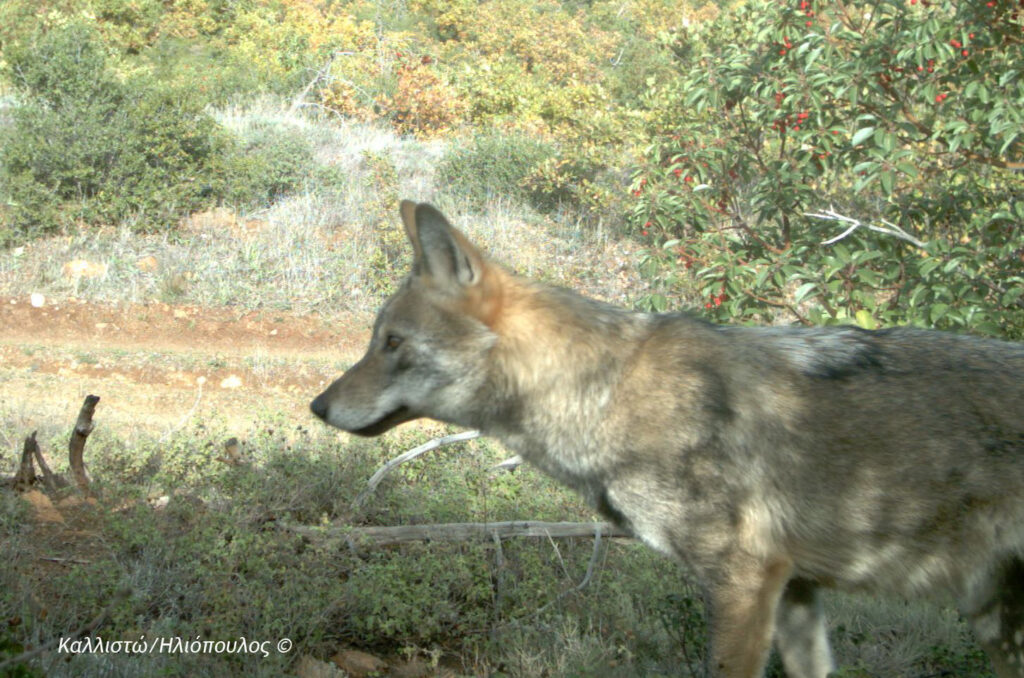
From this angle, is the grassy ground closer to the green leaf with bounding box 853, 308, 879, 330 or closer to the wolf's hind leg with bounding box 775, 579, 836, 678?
the wolf's hind leg with bounding box 775, 579, 836, 678

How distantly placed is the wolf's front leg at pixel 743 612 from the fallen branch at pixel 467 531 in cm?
167

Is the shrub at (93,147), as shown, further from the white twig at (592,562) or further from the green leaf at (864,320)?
the green leaf at (864,320)

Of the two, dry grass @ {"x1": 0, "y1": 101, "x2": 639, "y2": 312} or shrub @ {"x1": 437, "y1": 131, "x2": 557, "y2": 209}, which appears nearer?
dry grass @ {"x1": 0, "y1": 101, "x2": 639, "y2": 312}

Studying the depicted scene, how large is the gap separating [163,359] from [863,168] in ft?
24.5

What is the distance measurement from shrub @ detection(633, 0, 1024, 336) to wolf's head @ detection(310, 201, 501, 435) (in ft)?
8.92

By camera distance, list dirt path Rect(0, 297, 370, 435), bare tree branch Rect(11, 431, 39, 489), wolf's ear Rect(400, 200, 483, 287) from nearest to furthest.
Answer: wolf's ear Rect(400, 200, 483, 287)
bare tree branch Rect(11, 431, 39, 489)
dirt path Rect(0, 297, 370, 435)

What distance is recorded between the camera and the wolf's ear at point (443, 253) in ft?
12.9

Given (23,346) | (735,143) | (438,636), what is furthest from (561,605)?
(23,346)

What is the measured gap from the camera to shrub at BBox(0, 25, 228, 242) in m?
13.8

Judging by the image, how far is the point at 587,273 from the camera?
47.0 feet

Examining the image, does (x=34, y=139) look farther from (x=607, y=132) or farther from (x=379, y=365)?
(x=379, y=365)

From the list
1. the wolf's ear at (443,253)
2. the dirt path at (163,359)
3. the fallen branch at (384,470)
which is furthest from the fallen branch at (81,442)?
the wolf's ear at (443,253)

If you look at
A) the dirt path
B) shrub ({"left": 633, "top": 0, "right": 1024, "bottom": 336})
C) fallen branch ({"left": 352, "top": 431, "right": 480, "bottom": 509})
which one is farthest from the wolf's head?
the dirt path

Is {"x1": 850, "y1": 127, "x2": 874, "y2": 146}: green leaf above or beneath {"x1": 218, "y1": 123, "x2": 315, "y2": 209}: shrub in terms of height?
above
